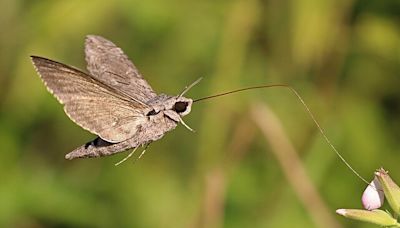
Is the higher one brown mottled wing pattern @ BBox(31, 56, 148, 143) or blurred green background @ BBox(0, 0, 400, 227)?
blurred green background @ BBox(0, 0, 400, 227)

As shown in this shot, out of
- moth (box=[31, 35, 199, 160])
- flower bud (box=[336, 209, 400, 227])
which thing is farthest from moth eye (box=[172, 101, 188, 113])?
flower bud (box=[336, 209, 400, 227])

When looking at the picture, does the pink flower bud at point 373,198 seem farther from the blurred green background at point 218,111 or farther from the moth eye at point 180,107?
the blurred green background at point 218,111

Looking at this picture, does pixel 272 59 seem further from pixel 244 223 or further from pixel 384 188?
pixel 384 188

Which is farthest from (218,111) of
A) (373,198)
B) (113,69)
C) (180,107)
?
(373,198)

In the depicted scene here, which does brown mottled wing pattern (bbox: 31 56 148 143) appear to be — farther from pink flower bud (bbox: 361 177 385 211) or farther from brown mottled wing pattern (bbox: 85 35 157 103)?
pink flower bud (bbox: 361 177 385 211)

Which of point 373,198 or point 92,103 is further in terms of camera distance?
point 92,103

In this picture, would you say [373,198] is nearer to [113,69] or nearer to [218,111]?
[113,69]

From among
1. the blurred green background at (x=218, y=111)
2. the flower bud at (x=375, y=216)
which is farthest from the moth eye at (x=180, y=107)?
the blurred green background at (x=218, y=111)
